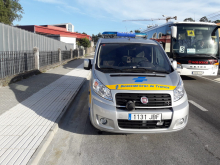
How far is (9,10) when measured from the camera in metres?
49.3

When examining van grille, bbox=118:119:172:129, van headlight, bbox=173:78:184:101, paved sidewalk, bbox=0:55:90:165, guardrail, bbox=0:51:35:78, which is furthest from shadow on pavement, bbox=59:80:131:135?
guardrail, bbox=0:51:35:78

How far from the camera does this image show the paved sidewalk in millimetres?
3590

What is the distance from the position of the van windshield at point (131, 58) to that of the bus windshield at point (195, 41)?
702 cm

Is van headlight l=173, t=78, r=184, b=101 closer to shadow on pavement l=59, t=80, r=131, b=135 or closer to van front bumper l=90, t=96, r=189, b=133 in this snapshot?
van front bumper l=90, t=96, r=189, b=133

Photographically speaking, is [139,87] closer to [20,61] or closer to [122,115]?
[122,115]

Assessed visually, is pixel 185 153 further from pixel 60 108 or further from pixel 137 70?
pixel 60 108

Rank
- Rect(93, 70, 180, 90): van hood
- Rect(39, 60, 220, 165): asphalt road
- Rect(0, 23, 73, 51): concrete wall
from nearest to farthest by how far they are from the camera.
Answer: Rect(39, 60, 220, 165): asphalt road → Rect(93, 70, 180, 90): van hood → Rect(0, 23, 73, 51): concrete wall

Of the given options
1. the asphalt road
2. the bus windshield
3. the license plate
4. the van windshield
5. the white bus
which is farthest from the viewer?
the bus windshield

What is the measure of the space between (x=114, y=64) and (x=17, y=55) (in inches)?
297

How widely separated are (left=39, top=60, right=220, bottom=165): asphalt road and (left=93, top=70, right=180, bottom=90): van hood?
3.48 ft

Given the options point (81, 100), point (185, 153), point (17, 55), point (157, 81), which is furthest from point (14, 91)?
point (185, 153)

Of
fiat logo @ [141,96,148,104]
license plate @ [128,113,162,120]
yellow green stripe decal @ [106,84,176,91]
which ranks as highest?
yellow green stripe decal @ [106,84,176,91]

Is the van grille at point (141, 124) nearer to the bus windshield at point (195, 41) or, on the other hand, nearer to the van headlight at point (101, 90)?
the van headlight at point (101, 90)

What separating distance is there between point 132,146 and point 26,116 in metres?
2.74
